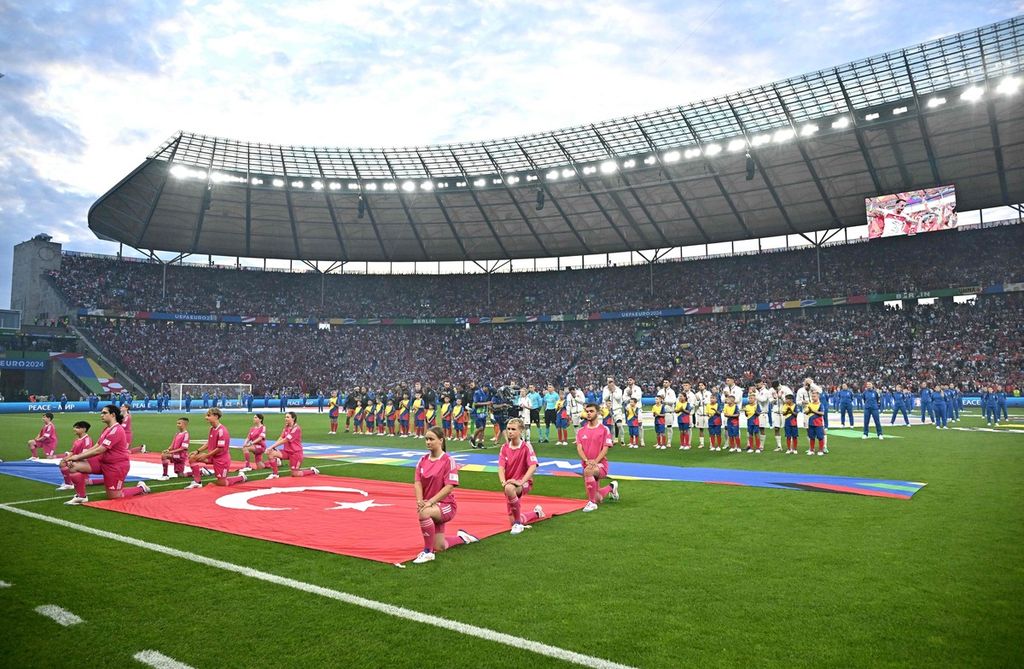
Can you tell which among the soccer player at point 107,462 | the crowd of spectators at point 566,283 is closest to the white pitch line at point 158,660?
the soccer player at point 107,462

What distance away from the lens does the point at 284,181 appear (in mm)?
46219

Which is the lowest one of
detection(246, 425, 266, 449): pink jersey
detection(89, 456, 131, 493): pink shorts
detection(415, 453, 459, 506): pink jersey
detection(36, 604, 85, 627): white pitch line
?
A: detection(36, 604, 85, 627): white pitch line

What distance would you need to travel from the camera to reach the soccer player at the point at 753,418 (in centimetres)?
1736

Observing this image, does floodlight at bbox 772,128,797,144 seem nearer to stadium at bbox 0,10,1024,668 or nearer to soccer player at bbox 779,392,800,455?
stadium at bbox 0,10,1024,668

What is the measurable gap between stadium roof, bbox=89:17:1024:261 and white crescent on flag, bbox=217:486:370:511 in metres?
30.3

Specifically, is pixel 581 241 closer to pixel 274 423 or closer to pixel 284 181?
pixel 284 181

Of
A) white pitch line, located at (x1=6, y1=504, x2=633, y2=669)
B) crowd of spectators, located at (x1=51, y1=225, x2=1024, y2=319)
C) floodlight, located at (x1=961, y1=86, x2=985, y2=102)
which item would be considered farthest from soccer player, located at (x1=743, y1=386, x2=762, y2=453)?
crowd of spectators, located at (x1=51, y1=225, x2=1024, y2=319)

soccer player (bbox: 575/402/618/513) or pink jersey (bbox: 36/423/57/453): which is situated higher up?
soccer player (bbox: 575/402/618/513)

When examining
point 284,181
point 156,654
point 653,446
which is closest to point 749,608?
point 156,654

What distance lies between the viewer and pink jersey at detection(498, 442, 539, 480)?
332 inches

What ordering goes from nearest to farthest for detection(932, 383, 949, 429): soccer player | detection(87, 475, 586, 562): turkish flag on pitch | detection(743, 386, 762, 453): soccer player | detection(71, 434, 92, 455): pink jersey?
detection(87, 475, 586, 562): turkish flag on pitch → detection(71, 434, 92, 455): pink jersey → detection(743, 386, 762, 453): soccer player → detection(932, 383, 949, 429): soccer player

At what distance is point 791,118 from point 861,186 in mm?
9262

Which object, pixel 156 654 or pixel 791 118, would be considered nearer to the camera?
pixel 156 654

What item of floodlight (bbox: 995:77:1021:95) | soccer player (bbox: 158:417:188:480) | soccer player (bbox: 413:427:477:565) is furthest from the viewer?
floodlight (bbox: 995:77:1021:95)
